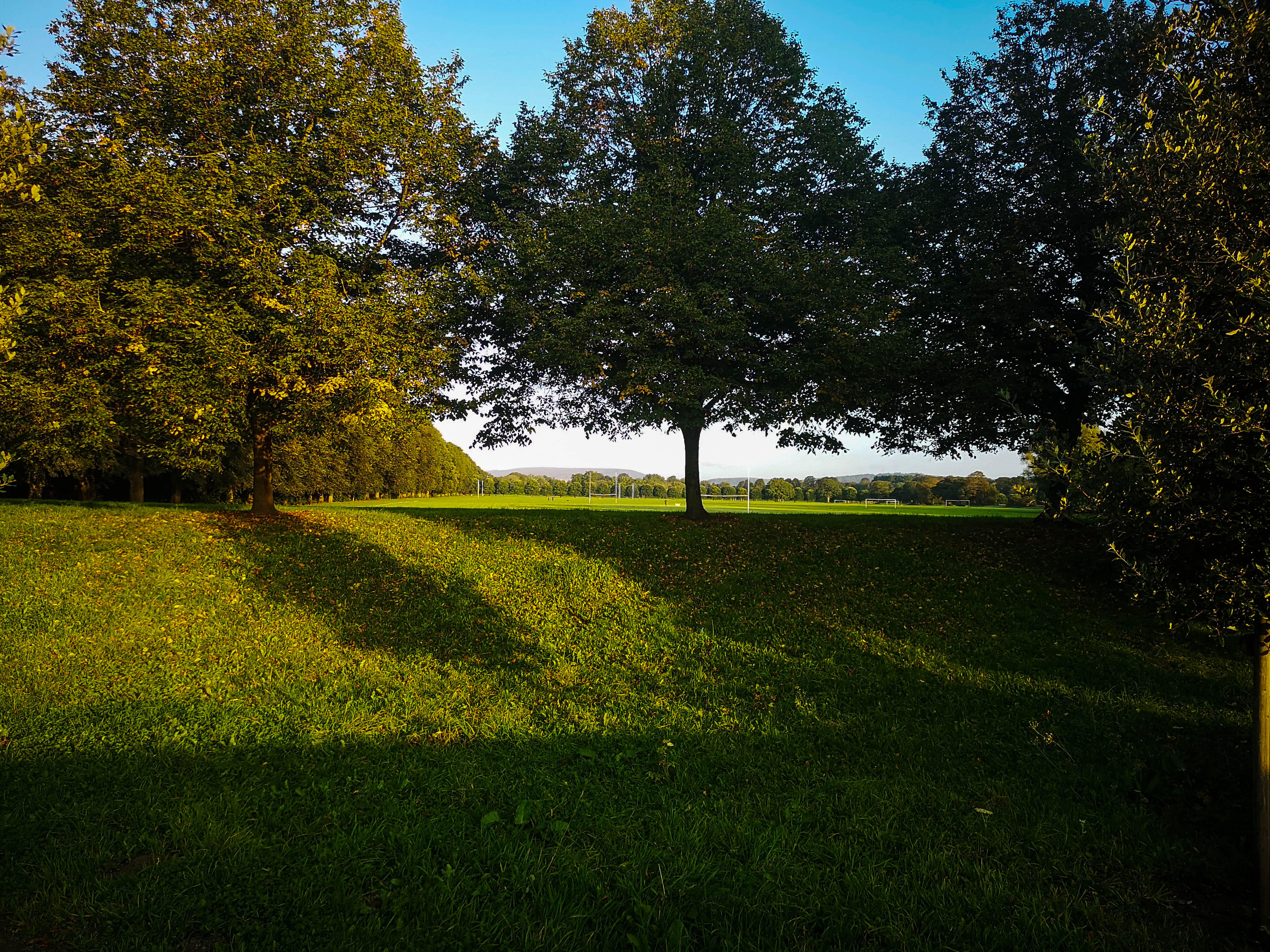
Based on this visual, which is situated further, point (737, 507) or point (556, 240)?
point (737, 507)

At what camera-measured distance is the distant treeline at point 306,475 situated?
843 inches

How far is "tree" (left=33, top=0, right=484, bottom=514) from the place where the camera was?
15781 millimetres

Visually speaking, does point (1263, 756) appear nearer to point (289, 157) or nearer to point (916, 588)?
point (916, 588)

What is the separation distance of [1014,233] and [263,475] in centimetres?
2580

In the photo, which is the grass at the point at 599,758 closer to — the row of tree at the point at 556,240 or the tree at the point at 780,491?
the row of tree at the point at 556,240

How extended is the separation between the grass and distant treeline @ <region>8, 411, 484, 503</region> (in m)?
7.89

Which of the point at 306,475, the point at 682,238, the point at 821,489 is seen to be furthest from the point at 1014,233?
the point at 821,489

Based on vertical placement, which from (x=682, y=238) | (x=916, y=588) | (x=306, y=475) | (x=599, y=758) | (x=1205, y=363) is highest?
(x=682, y=238)

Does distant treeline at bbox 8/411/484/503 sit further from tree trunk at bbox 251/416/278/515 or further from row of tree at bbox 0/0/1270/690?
row of tree at bbox 0/0/1270/690

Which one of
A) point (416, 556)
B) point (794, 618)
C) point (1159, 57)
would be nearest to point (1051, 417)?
point (794, 618)

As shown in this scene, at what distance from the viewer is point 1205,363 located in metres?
5.20

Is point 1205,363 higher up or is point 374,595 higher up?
point 1205,363

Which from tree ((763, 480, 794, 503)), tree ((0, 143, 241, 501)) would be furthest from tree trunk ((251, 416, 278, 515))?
tree ((763, 480, 794, 503))

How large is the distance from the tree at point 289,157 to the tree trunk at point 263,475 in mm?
473
